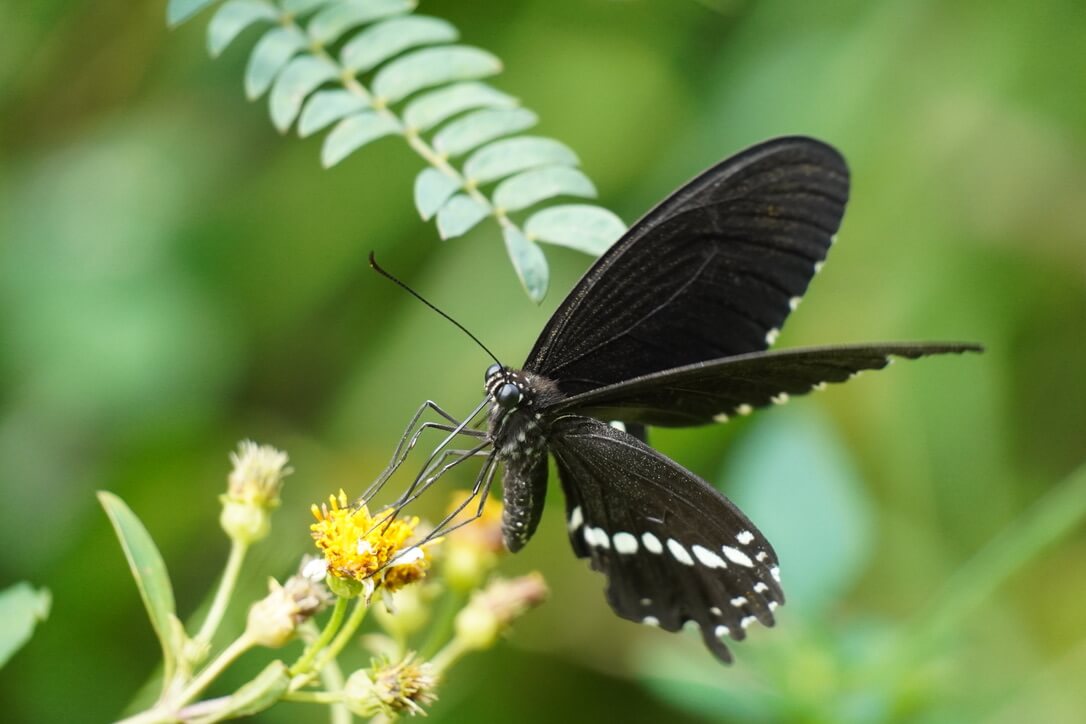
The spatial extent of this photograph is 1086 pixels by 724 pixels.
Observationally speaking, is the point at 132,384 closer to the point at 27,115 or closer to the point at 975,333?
the point at 27,115

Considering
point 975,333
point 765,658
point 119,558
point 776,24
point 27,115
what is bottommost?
point 119,558

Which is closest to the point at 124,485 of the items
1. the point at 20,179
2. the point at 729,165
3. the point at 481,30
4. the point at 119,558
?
the point at 119,558

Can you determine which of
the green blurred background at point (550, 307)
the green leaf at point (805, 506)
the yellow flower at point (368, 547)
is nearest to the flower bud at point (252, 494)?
the yellow flower at point (368, 547)

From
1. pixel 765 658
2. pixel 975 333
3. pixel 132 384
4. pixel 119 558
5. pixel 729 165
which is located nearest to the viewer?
pixel 729 165

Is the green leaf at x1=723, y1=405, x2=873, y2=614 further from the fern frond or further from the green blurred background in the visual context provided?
the fern frond

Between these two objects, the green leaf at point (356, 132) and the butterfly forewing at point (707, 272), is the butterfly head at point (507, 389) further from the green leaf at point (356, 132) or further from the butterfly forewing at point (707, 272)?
the green leaf at point (356, 132)
